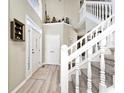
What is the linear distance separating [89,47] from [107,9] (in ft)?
14.3

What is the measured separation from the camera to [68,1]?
11430 mm

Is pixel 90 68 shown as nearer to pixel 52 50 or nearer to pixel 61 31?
pixel 61 31

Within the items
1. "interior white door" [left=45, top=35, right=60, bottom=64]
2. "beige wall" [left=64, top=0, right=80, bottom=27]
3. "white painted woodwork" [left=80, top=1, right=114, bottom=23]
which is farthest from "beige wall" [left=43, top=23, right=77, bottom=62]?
"white painted woodwork" [left=80, top=1, right=114, bottom=23]

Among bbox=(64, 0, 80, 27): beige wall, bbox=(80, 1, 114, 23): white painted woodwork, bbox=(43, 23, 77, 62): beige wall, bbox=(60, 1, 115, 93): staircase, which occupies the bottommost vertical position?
bbox=(60, 1, 115, 93): staircase

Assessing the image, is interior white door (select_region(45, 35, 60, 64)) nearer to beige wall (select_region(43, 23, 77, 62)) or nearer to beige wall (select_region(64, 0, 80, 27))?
beige wall (select_region(43, 23, 77, 62))

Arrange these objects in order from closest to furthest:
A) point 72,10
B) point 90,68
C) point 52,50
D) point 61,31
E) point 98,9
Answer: point 90,68
point 98,9
point 61,31
point 52,50
point 72,10

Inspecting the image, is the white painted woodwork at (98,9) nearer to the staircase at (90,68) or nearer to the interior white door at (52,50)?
the staircase at (90,68)

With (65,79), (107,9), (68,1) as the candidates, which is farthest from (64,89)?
(68,1)

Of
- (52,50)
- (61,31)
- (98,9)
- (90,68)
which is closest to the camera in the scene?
(90,68)

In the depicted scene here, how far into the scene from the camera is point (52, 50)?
1033 cm

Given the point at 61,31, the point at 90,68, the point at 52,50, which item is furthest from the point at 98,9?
the point at 90,68

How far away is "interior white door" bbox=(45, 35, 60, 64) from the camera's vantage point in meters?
10.3

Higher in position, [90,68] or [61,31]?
[61,31]
